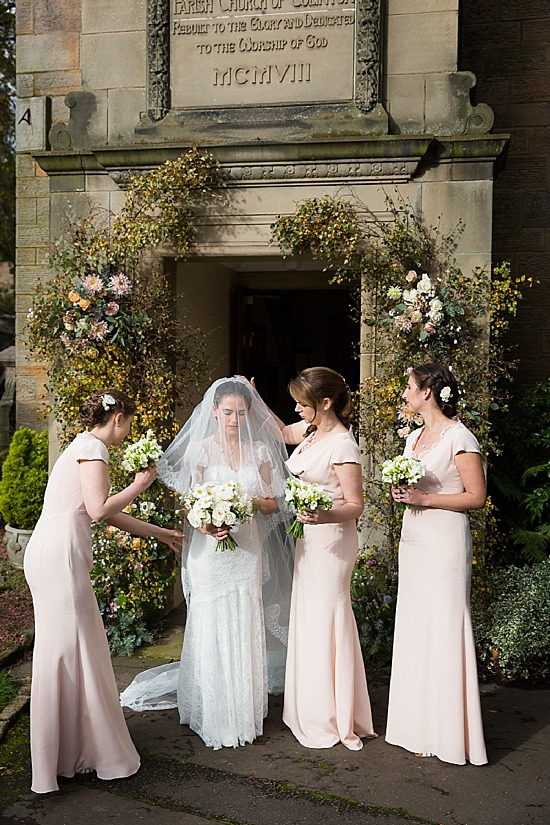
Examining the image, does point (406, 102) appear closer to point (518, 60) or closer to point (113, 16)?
point (113, 16)

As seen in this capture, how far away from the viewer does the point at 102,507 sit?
3979mm

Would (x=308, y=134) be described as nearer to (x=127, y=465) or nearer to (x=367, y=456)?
(x=367, y=456)

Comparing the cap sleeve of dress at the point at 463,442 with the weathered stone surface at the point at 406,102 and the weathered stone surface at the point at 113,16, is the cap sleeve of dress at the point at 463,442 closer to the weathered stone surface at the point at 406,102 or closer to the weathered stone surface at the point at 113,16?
the weathered stone surface at the point at 406,102

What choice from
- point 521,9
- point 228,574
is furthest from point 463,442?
point 521,9

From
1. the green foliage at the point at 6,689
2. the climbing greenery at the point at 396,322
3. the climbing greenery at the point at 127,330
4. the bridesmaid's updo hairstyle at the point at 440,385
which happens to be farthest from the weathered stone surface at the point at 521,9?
the green foliage at the point at 6,689

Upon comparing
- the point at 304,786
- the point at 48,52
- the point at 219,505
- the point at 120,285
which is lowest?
the point at 304,786

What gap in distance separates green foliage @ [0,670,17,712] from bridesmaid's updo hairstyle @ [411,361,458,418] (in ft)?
10.3

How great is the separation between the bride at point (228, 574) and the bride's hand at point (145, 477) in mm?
284

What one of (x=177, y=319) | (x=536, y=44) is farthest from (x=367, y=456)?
(x=536, y=44)

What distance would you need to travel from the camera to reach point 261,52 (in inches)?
253

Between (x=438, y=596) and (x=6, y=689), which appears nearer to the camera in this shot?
(x=438, y=596)

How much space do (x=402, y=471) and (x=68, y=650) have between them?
1841 millimetres

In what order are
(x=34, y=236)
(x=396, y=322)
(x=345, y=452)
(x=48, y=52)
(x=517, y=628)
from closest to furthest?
(x=345, y=452) → (x=517, y=628) → (x=396, y=322) → (x=48, y=52) → (x=34, y=236)

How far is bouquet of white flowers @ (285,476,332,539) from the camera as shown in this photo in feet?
13.7
